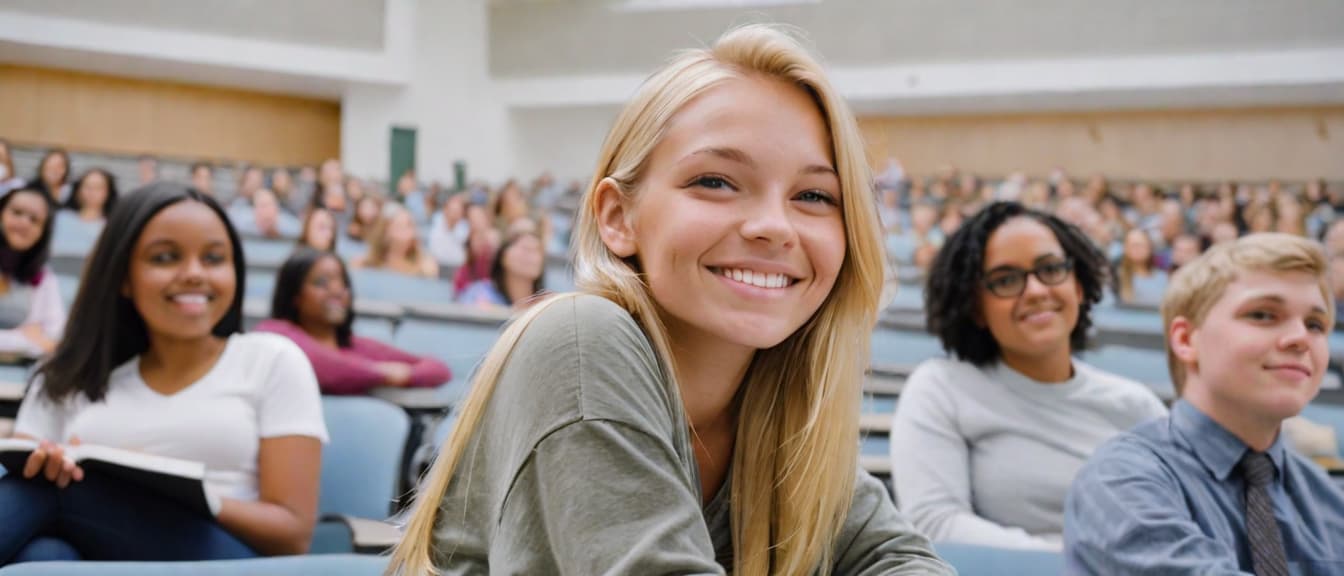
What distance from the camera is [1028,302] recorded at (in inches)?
73.2

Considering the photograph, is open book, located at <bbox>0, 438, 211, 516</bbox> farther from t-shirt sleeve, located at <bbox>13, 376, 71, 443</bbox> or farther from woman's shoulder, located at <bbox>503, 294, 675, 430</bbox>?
woman's shoulder, located at <bbox>503, 294, 675, 430</bbox>

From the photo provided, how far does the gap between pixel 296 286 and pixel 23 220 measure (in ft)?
4.04

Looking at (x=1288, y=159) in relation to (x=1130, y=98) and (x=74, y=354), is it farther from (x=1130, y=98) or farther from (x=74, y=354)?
(x=74, y=354)

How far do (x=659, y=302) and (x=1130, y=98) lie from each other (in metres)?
12.6

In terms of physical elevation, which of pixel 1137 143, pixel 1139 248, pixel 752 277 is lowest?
pixel 1139 248

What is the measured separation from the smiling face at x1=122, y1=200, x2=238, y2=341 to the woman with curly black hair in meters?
1.10

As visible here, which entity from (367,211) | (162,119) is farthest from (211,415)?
(162,119)

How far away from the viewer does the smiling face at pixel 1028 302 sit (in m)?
1.84

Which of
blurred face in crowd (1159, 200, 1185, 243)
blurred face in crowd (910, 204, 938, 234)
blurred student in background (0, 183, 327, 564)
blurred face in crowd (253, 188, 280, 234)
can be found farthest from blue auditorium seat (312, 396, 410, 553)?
blurred face in crowd (1159, 200, 1185, 243)

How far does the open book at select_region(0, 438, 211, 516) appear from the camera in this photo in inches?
51.0

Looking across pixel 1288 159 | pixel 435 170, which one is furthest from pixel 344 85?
pixel 1288 159

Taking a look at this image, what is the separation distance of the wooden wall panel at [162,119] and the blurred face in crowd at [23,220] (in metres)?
10.1

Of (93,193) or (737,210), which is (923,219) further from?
(737,210)

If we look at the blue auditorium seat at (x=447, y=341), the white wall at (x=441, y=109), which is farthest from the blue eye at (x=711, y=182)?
the white wall at (x=441, y=109)
